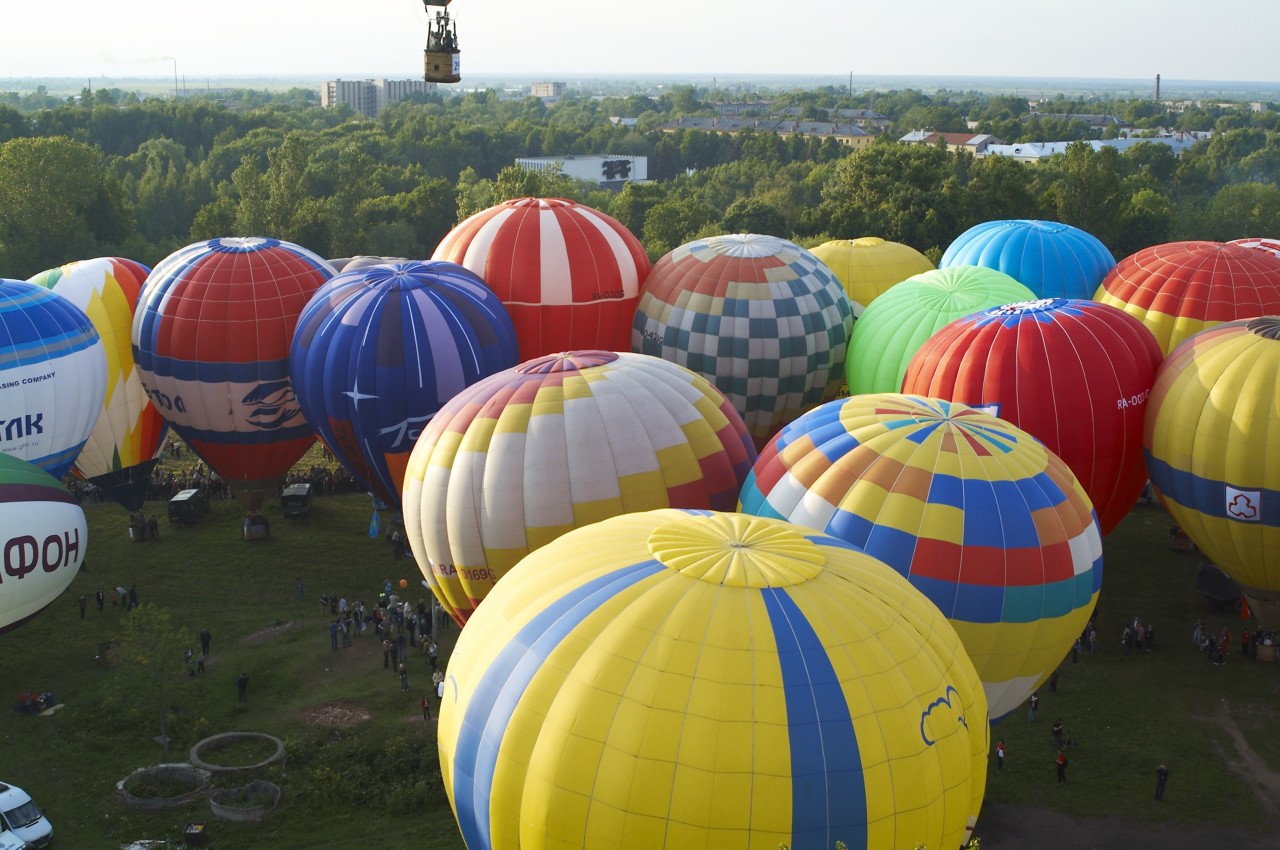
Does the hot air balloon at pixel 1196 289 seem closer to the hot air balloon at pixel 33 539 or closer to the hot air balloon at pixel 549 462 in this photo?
the hot air balloon at pixel 549 462

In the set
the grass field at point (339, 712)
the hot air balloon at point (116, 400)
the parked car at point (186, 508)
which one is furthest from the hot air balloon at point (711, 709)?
the parked car at point (186, 508)

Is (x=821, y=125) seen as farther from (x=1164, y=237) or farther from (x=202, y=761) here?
(x=202, y=761)

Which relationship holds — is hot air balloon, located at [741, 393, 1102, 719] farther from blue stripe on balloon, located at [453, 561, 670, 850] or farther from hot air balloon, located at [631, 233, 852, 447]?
hot air balloon, located at [631, 233, 852, 447]

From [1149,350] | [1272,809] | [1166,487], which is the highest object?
[1149,350]

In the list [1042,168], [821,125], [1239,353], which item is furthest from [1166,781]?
[821,125]

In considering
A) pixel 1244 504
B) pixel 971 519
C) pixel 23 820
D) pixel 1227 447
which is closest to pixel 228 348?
pixel 23 820

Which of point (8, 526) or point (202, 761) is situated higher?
point (8, 526)
